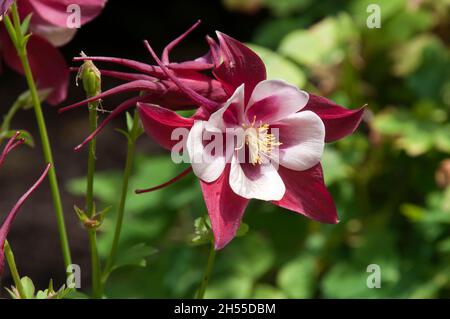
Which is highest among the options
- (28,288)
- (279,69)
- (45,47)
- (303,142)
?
(279,69)

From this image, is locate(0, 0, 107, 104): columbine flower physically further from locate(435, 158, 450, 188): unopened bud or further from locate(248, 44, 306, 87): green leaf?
locate(435, 158, 450, 188): unopened bud

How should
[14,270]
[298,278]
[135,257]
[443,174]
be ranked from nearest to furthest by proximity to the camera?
[14,270]
[135,257]
[298,278]
[443,174]

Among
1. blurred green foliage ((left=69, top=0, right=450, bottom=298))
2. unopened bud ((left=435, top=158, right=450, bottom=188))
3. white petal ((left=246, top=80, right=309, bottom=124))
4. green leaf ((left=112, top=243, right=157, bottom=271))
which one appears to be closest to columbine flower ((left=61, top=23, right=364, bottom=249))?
white petal ((left=246, top=80, right=309, bottom=124))

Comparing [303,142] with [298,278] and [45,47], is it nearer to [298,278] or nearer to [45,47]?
[45,47]

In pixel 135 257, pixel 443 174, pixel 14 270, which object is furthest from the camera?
pixel 443 174

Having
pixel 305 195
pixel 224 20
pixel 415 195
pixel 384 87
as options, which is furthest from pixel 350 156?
pixel 224 20

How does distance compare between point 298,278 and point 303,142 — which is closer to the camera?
point 303,142

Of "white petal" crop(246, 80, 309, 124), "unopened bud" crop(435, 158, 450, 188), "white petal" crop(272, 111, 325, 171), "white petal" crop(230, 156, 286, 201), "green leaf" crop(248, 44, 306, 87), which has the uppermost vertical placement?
"green leaf" crop(248, 44, 306, 87)

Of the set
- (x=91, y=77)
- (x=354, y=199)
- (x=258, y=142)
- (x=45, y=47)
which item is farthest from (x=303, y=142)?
(x=354, y=199)

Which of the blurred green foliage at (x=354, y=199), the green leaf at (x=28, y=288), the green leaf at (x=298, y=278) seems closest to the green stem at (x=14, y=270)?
the green leaf at (x=28, y=288)
